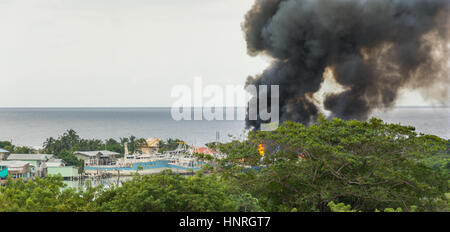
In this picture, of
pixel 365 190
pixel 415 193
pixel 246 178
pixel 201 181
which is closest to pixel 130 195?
pixel 201 181

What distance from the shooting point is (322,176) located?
888cm

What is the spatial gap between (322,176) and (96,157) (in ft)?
85.8

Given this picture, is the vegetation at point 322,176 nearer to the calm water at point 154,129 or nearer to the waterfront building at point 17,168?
the waterfront building at point 17,168

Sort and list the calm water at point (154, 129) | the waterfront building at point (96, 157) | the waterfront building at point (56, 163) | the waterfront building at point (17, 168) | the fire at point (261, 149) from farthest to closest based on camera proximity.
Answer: the calm water at point (154, 129) → the waterfront building at point (96, 157) → the waterfront building at point (56, 163) → the waterfront building at point (17, 168) → the fire at point (261, 149)

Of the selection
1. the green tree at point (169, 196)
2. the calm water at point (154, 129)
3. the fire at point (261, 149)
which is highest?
the fire at point (261, 149)

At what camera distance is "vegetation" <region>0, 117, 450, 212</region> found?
751 centimetres

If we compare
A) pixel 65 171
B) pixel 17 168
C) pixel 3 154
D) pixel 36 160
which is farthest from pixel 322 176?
pixel 3 154

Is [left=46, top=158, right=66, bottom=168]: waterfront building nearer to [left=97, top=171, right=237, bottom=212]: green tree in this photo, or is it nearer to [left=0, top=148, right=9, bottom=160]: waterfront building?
[left=0, top=148, right=9, bottom=160]: waterfront building

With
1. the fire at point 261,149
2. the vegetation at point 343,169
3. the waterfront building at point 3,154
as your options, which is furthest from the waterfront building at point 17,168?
the vegetation at point 343,169

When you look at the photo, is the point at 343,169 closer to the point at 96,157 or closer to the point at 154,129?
the point at 96,157

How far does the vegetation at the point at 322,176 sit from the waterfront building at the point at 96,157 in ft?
78.4

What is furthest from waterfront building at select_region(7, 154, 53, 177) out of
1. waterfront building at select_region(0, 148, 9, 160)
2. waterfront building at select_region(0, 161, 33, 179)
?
waterfront building at select_region(0, 148, 9, 160)

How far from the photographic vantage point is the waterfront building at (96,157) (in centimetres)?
3139
